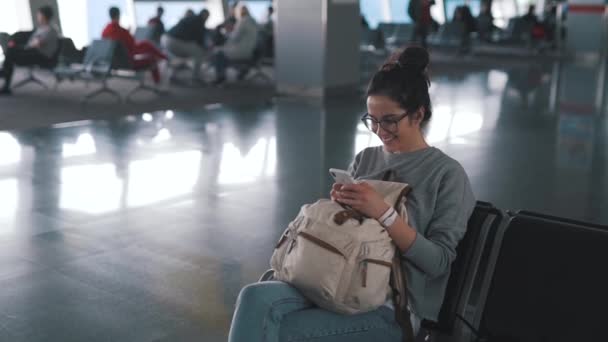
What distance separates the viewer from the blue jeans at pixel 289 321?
1.80 meters

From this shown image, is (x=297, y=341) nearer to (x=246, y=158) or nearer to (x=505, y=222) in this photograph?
(x=505, y=222)

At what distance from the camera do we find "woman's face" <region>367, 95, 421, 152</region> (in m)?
1.94

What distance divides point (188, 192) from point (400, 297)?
3494 mm

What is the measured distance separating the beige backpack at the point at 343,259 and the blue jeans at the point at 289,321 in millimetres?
43

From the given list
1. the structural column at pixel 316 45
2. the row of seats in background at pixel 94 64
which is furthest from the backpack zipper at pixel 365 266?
the structural column at pixel 316 45

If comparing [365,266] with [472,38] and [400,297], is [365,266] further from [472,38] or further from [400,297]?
[472,38]

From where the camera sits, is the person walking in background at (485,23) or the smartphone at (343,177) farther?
the person walking in background at (485,23)

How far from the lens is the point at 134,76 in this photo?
9.87 m

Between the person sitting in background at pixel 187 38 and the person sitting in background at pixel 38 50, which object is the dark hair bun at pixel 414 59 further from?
the person sitting in background at pixel 187 38

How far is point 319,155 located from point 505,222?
4.63 m

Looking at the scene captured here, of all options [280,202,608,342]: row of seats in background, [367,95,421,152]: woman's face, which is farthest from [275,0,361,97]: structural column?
[280,202,608,342]: row of seats in background

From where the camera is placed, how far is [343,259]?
67.6 inches

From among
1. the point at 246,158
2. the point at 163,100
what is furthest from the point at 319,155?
the point at 163,100

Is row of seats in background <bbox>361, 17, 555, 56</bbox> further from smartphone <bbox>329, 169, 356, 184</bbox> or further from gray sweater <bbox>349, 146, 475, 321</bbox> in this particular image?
smartphone <bbox>329, 169, 356, 184</bbox>
